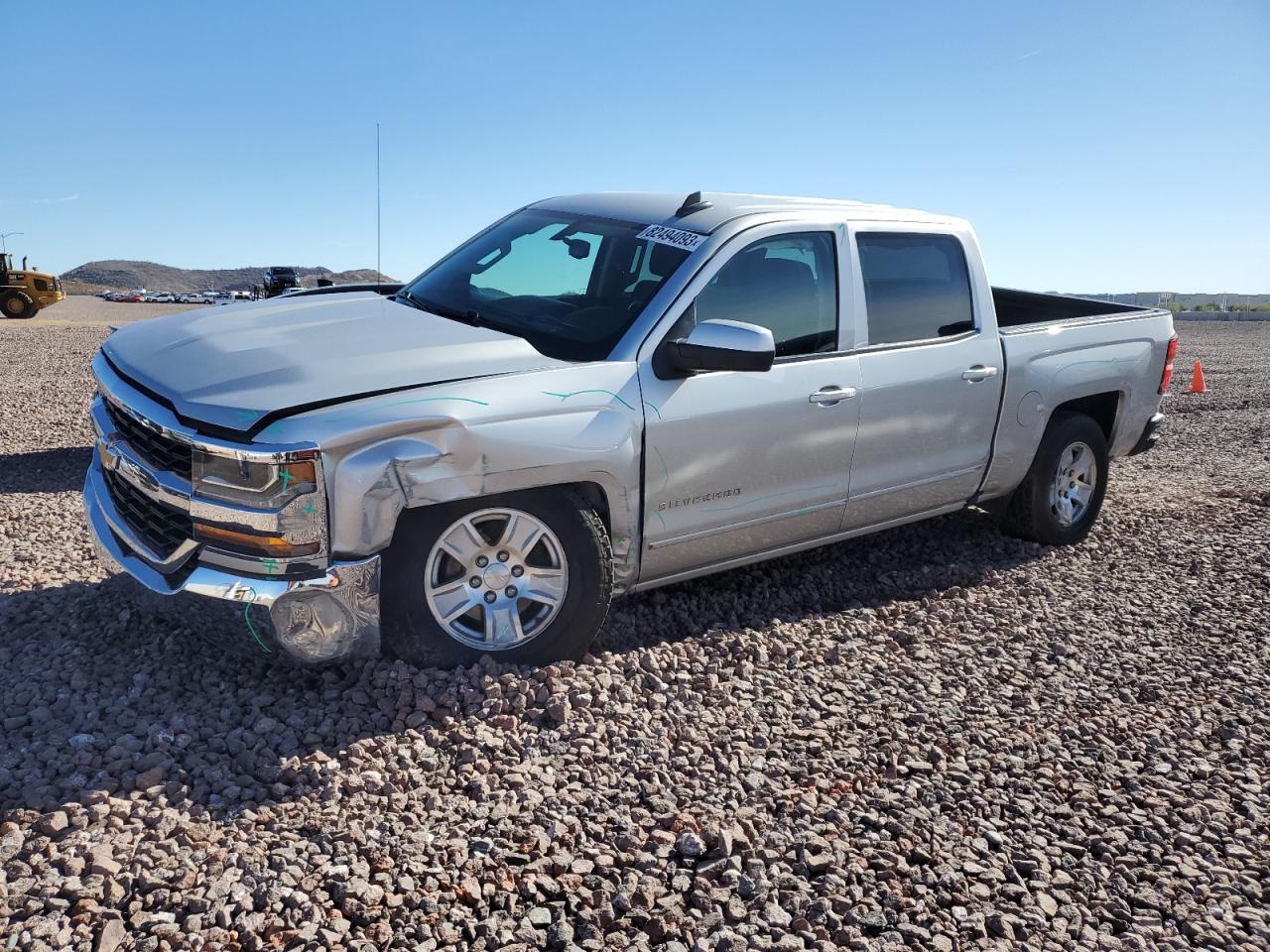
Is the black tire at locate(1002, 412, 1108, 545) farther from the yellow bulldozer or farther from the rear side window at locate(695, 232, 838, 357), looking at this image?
the yellow bulldozer

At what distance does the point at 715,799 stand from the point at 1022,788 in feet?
3.79

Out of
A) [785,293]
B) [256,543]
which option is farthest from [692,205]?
[256,543]

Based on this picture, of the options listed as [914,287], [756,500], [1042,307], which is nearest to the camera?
[756,500]

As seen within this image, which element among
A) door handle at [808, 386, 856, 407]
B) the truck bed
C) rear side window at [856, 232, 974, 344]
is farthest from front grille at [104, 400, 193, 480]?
the truck bed

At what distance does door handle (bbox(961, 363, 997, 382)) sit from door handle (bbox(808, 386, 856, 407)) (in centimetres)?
97

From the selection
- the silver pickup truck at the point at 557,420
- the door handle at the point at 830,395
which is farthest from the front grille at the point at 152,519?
the door handle at the point at 830,395

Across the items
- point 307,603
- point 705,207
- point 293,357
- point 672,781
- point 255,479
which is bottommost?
point 672,781

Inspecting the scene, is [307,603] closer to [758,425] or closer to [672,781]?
[672,781]

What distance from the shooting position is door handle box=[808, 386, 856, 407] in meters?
4.86

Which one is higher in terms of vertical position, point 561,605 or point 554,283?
point 554,283

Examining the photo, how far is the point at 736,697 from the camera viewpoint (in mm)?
4242

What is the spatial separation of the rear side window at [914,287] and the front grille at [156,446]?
10.7 feet

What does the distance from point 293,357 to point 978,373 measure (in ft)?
12.0

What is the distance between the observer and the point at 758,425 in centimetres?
463
